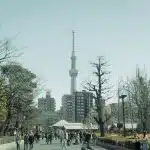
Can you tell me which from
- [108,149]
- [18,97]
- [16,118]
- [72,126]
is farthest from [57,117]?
[108,149]

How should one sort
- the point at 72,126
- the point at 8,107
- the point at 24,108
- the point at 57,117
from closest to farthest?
1. the point at 8,107
2. the point at 24,108
3. the point at 72,126
4. the point at 57,117

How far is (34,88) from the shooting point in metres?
74.1

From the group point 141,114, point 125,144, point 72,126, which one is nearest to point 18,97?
point 141,114

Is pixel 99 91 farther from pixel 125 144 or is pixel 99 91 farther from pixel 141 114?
pixel 125 144

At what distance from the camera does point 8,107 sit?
62.6m

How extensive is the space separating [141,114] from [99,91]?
6.86 metres

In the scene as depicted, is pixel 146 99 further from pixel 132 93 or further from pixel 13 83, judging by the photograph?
pixel 13 83

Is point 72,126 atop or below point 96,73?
below

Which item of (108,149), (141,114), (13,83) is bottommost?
(108,149)

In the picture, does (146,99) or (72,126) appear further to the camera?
(72,126)

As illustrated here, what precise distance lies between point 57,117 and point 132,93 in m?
129

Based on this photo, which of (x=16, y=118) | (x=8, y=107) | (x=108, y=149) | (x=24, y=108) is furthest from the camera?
(x=16, y=118)

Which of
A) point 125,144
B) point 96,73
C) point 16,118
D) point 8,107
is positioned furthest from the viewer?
point 16,118

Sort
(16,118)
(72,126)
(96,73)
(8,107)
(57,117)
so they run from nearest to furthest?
(96,73) → (8,107) → (16,118) → (72,126) → (57,117)
